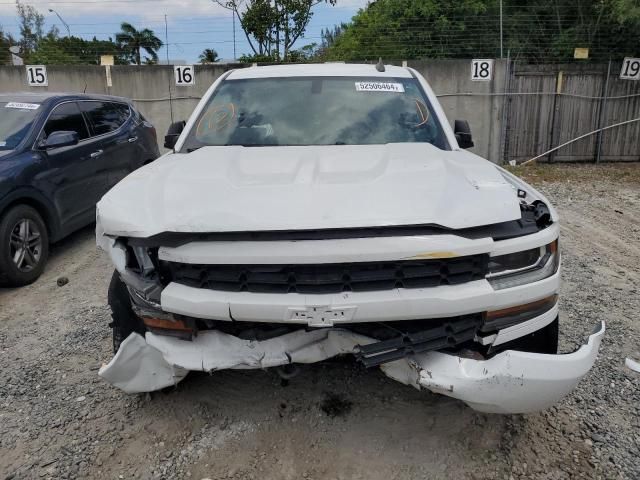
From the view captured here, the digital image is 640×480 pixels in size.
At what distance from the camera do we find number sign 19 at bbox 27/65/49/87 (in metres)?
12.1

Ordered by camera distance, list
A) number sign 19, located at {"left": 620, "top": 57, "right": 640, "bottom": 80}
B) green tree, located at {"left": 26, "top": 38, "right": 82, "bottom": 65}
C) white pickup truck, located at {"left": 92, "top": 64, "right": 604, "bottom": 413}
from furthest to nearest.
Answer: green tree, located at {"left": 26, "top": 38, "right": 82, "bottom": 65}
number sign 19, located at {"left": 620, "top": 57, "right": 640, "bottom": 80}
white pickup truck, located at {"left": 92, "top": 64, "right": 604, "bottom": 413}

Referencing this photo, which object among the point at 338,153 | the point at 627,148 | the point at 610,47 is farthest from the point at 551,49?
the point at 338,153

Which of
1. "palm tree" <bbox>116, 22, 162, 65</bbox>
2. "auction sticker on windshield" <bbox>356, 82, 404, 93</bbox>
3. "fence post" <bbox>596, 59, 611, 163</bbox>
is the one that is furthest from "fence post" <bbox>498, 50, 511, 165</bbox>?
"palm tree" <bbox>116, 22, 162, 65</bbox>

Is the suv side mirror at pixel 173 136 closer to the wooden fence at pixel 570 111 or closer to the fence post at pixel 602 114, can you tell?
the wooden fence at pixel 570 111

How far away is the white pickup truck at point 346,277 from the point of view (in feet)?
7.23

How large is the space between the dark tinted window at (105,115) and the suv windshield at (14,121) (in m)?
0.77

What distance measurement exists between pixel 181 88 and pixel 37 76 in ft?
11.0

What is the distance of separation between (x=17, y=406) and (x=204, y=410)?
1123 mm

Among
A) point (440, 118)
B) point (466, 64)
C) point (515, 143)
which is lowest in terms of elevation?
point (515, 143)

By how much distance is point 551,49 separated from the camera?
1634cm

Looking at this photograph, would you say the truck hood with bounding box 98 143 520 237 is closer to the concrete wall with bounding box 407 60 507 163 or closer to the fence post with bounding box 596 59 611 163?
the concrete wall with bounding box 407 60 507 163

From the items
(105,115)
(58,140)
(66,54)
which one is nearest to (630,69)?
(105,115)

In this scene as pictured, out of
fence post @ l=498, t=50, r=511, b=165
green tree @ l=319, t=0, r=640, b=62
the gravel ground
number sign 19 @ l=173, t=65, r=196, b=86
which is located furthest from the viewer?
green tree @ l=319, t=0, r=640, b=62

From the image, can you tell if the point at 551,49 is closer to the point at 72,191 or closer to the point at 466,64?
the point at 466,64
